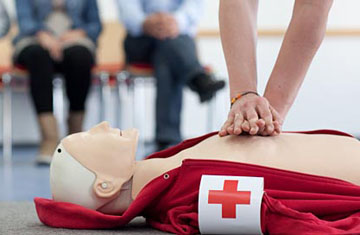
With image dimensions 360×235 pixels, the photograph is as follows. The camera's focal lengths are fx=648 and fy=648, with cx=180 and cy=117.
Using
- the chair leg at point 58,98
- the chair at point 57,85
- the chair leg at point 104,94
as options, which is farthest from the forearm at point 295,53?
the chair leg at point 58,98

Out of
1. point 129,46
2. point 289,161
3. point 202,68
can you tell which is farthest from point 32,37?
point 289,161

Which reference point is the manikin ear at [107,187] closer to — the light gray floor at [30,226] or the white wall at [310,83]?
the light gray floor at [30,226]

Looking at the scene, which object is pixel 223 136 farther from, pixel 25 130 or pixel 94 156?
pixel 25 130

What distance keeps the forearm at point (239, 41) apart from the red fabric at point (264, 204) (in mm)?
253

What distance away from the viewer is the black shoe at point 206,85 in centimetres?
337

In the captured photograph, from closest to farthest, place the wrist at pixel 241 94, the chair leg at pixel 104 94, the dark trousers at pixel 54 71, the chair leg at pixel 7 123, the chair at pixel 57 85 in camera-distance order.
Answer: the wrist at pixel 241 94, the dark trousers at pixel 54 71, the chair at pixel 57 85, the chair leg at pixel 7 123, the chair leg at pixel 104 94

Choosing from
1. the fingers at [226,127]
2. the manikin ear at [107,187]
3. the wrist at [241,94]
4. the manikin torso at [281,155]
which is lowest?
the manikin ear at [107,187]

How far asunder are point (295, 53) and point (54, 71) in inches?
88.7

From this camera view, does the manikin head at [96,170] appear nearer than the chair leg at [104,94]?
Yes

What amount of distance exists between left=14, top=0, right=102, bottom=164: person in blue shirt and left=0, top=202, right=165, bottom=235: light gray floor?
159cm

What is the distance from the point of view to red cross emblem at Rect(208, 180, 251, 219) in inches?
43.3

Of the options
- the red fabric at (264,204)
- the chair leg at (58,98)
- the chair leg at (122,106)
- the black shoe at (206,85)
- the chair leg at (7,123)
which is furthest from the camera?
the chair leg at (58,98)

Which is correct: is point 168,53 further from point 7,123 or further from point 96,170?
point 96,170

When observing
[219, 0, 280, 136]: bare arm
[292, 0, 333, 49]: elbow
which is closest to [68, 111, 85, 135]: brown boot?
[219, 0, 280, 136]: bare arm
